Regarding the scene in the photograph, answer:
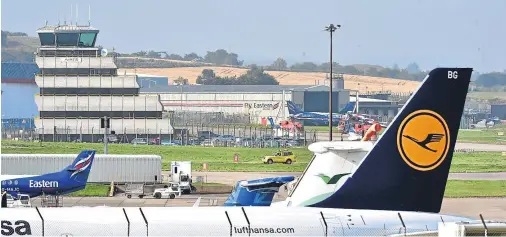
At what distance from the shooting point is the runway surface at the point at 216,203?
6003 cm

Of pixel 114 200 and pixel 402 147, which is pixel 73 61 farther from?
pixel 402 147

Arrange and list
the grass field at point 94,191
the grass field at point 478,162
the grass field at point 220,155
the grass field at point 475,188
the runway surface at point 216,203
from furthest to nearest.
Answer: the grass field at point 220,155 → the grass field at point 478,162 → the grass field at point 94,191 → the grass field at point 475,188 → the runway surface at point 216,203

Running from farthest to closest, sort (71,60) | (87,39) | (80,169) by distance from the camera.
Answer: (87,39) → (71,60) → (80,169)

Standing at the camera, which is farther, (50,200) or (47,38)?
(47,38)

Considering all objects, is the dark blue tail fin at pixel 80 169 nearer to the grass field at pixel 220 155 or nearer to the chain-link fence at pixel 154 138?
the grass field at pixel 220 155

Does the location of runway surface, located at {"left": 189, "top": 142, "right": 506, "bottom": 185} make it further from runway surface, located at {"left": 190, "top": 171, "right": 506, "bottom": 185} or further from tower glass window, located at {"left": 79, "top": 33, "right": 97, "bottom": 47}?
tower glass window, located at {"left": 79, "top": 33, "right": 97, "bottom": 47}

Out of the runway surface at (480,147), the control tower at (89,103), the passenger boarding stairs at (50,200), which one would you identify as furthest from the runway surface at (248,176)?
the control tower at (89,103)

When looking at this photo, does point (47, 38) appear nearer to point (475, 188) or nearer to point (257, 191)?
point (475, 188)

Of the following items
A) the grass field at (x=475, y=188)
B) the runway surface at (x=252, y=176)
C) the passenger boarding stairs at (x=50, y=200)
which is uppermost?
the passenger boarding stairs at (x=50, y=200)

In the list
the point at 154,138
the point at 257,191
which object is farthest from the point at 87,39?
the point at 257,191

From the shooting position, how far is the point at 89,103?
13838cm

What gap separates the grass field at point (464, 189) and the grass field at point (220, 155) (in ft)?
52.1

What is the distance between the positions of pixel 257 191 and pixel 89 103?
104 metres

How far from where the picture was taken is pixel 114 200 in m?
68.1
